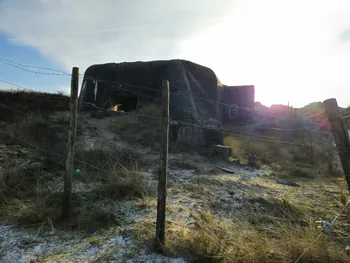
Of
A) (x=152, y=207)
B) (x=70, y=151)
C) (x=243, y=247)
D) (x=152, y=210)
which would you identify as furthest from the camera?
(x=152, y=207)

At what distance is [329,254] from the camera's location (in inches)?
112

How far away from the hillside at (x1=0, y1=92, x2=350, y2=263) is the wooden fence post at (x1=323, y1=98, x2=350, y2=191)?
3.25ft

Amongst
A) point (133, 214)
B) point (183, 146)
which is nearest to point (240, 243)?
point (133, 214)

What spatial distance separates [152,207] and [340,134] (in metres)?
3.50

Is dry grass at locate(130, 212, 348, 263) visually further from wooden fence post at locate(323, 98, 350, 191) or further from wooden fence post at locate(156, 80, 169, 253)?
wooden fence post at locate(323, 98, 350, 191)

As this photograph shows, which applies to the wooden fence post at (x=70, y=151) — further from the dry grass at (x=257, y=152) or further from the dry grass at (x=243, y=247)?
the dry grass at (x=257, y=152)

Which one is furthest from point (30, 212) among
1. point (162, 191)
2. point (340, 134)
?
point (340, 134)

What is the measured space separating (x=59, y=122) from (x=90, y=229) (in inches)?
343

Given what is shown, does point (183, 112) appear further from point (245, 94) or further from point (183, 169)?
point (245, 94)

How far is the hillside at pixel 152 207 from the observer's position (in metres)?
2.98

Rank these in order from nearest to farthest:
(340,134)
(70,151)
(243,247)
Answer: (243,247) < (340,134) < (70,151)

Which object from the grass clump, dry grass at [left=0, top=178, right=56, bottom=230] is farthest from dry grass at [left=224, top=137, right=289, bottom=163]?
dry grass at [left=0, top=178, right=56, bottom=230]

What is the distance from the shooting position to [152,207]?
4.57 metres

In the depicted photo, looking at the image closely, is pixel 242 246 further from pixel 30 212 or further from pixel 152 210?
pixel 30 212
